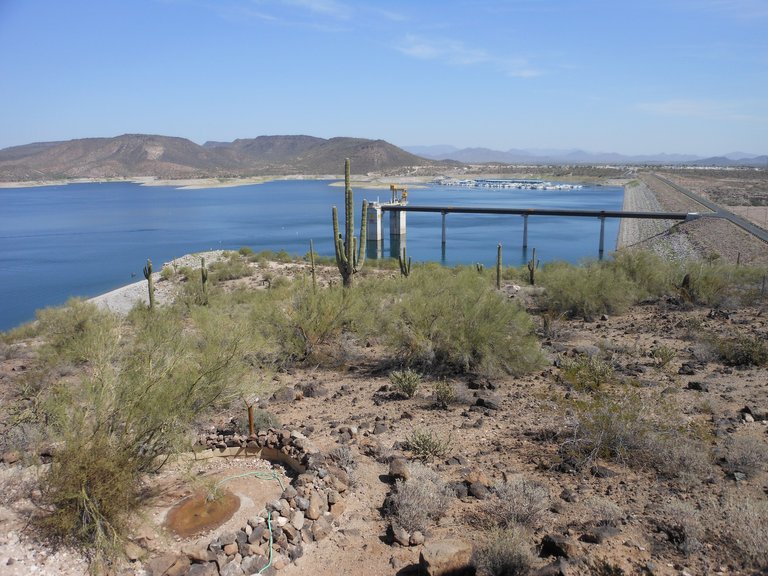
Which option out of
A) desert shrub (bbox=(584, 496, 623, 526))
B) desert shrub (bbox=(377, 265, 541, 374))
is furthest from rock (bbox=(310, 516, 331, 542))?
desert shrub (bbox=(377, 265, 541, 374))

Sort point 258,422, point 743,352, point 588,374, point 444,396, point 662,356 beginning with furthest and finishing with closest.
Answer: point 743,352 < point 662,356 < point 588,374 < point 444,396 < point 258,422

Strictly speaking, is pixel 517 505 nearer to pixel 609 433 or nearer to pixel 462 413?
pixel 609 433

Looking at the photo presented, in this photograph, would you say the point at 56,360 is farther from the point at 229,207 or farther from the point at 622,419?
the point at 229,207

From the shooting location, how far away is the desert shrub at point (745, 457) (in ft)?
23.1

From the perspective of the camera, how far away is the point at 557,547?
5508 millimetres

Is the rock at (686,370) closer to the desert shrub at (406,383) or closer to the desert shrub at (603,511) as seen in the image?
the desert shrub at (406,383)

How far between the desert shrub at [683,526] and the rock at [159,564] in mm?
4488

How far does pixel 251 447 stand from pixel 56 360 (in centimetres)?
682

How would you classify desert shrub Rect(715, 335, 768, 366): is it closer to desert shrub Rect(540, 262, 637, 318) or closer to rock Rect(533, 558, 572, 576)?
desert shrub Rect(540, 262, 637, 318)

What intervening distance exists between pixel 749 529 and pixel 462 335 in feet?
22.2

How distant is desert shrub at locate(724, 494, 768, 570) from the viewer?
511 cm

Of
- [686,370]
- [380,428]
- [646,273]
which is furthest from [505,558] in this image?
[646,273]

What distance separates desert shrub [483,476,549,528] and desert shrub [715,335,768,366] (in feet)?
24.0

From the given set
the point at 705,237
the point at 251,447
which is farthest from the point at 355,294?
the point at 705,237
